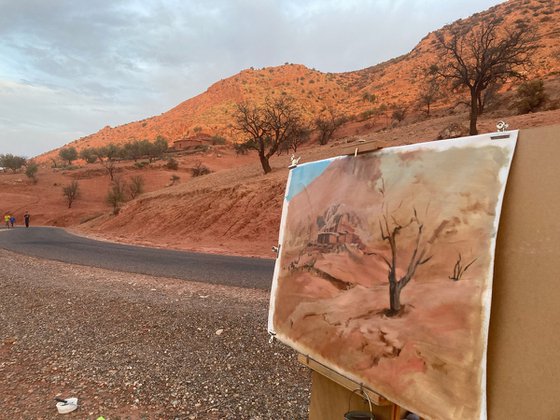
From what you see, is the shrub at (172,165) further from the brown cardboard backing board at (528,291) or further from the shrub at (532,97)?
the brown cardboard backing board at (528,291)

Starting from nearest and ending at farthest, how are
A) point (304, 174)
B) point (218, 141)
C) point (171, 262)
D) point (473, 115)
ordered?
1. point (304, 174)
2. point (171, 262)
3. point (473, 115)
4. point (218, 141)

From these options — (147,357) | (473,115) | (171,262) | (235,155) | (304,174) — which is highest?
(235,155)

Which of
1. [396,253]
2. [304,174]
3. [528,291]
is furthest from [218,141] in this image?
[528,291]

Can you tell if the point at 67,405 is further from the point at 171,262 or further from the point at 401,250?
the point at 171,262

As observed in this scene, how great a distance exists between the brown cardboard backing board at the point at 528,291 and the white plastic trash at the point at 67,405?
4094 millimetres

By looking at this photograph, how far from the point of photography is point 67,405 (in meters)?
3.90

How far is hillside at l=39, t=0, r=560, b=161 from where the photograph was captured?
46406 mm

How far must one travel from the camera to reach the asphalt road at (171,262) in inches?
424

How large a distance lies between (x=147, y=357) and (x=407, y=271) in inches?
180

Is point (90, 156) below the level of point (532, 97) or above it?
below

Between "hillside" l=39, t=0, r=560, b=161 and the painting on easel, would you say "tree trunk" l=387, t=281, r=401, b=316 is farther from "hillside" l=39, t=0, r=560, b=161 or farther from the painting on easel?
"hillside" l=39, t=0, r=560, b=161

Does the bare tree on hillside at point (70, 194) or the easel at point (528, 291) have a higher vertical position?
the easel at point (528, 291)

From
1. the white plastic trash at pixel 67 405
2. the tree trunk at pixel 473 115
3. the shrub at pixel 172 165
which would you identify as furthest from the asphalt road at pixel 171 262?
the shrub at pixel 172 165

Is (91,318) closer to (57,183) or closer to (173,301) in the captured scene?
(173,301)
